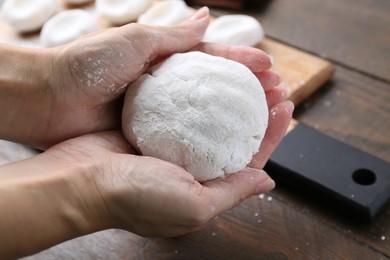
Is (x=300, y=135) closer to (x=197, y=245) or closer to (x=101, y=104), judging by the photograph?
(x=197, y=245)

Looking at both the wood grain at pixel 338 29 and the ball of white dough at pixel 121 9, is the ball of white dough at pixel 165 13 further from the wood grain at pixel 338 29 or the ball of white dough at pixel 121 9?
the wood grain at pixel 338 29

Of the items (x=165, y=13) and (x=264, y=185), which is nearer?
(x=264, y=185)

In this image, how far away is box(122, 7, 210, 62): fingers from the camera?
0.99 meters

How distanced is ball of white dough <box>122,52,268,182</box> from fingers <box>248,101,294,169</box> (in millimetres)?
55

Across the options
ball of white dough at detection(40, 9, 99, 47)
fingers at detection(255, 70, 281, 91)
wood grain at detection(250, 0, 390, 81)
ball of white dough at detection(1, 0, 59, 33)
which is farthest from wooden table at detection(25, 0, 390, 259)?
ball of white dough at detection(1, 0, 59, 33)

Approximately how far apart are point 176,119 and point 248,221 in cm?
29

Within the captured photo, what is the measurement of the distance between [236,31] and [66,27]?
0.51 metres

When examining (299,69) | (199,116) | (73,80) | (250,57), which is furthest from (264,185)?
(299,69)

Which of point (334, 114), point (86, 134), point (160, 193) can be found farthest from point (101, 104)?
point (334, 114)

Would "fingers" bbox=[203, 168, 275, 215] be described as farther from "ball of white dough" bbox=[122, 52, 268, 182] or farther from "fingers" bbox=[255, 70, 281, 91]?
"fingers" bbox=[255, 70, 281, 91]

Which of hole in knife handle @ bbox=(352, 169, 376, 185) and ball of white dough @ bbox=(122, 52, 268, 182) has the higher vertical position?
ball of white dough @ bbox=(122, 52, 268, 182)

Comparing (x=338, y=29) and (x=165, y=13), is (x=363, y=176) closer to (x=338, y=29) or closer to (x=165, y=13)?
(x=338, y=29)

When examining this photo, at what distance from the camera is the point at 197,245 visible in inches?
40.6

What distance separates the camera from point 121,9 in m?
1.56
